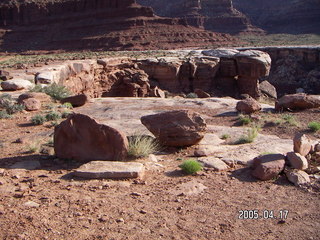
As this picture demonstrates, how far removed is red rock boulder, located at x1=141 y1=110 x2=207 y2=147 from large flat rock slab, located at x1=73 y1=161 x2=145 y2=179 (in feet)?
4.61

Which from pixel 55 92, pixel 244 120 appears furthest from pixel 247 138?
pixel 55 92

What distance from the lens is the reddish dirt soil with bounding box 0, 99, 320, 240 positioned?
4391 millimetres

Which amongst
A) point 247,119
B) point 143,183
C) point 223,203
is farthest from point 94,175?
point 247,119

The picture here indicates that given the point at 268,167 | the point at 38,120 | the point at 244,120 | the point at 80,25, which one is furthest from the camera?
the point at 80,25

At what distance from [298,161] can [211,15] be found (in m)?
108

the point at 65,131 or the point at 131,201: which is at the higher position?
the point at 65,131

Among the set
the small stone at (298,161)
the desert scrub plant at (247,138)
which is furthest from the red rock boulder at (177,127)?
the small stone at (298,161)

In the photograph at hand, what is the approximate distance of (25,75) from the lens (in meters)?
18.5

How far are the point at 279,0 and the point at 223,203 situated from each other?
133012 mm

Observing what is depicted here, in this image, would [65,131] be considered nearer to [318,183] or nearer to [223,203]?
[223,203]

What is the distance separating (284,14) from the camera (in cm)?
10975

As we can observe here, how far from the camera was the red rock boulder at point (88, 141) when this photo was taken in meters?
6.60

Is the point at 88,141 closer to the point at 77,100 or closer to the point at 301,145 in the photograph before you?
the point at 301,145
